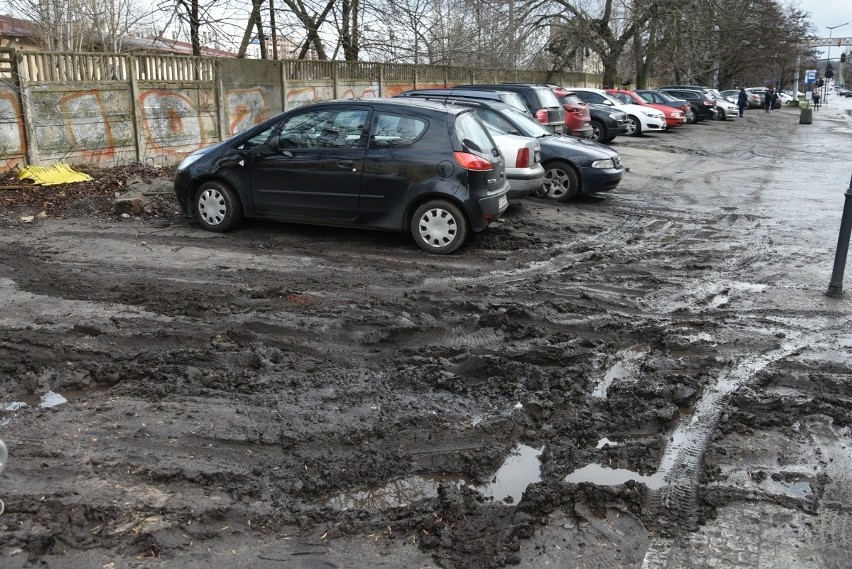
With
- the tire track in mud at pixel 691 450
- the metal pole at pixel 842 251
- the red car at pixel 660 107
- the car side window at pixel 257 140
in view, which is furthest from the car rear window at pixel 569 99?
the tire track in mud at pixel 691 450

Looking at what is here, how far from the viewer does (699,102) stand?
40781mm

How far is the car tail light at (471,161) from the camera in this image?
8.80 m

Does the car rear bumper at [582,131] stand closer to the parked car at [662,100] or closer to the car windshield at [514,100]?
the car windshield at [514,100]

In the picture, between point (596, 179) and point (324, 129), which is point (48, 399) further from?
point (596, 179)

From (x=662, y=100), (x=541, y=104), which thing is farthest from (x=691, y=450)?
(x=662, y=100)

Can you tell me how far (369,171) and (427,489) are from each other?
18.0 ft

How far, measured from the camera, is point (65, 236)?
9.44 meters

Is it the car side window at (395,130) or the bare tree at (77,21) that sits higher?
the bare tree at (77,21)

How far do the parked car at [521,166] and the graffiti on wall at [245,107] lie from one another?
7129 millimetres

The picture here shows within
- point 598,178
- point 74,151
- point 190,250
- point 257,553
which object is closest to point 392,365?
point 257,553

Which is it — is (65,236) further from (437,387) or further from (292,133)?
(437,387)

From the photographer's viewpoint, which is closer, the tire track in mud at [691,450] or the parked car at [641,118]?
the tire track in mud at [691,450]

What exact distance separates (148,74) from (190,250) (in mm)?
6937

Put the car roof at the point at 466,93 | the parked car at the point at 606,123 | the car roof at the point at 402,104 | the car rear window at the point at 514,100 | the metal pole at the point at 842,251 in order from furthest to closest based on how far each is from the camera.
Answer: the parked car at the point at 606,123 → the car rear window at the point at 514,100 → the car roof at the point at 466,93 → the car roof at the point at 402,104 → the metal pole at the point at 842,251
